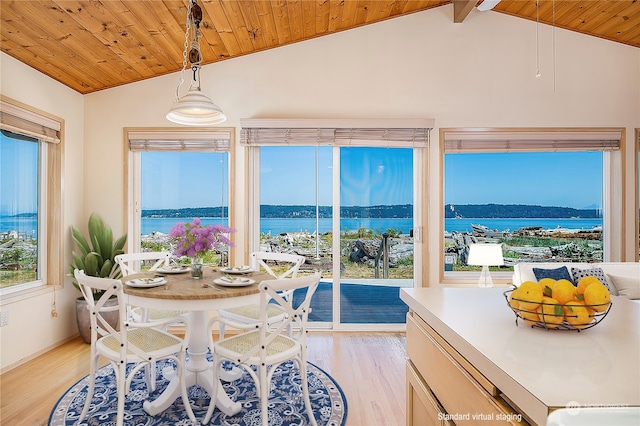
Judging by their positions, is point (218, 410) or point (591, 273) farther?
point (591, 273)

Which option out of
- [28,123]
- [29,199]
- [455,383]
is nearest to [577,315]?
[455,383]

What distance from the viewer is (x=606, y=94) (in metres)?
4.07

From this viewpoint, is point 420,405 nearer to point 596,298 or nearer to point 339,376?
point 596,298

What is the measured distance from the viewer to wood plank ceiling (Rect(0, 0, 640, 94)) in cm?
276

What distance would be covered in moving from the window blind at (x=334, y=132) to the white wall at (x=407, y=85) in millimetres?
133

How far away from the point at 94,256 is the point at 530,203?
4.45m

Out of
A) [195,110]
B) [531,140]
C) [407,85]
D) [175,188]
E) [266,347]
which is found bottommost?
[266,347]

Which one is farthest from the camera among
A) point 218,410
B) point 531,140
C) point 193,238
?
point 531,140

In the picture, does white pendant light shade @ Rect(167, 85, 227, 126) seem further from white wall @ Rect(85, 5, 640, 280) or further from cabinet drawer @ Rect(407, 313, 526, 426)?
cabinet drawer @ Rect(407, 313, 526, 426)

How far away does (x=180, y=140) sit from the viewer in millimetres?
4090

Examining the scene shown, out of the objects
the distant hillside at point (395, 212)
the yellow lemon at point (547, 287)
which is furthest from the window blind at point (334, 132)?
the yellow lemon at point (547, 287)

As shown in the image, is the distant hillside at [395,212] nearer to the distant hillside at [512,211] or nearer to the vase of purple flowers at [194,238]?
the distant hillside at [512,211]

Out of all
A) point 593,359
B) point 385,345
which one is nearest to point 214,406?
point 385,345

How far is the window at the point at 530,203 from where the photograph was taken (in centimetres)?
421
